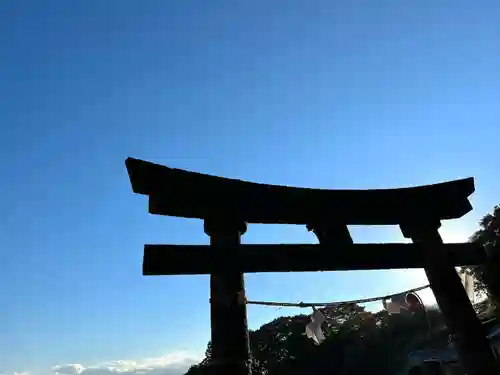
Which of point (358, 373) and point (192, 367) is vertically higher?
point (192, 367)

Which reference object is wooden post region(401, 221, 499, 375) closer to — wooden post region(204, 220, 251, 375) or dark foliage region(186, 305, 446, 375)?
wooden post region(204, 220, 251, 375)

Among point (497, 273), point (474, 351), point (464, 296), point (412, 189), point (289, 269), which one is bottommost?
point (474, 351)

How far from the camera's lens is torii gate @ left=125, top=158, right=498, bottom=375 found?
420 centimetres

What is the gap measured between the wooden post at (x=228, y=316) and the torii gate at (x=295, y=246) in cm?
1

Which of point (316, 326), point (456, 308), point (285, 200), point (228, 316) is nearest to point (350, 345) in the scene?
point (316, 326)

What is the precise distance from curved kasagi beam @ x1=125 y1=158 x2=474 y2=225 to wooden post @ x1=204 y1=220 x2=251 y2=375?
475 mm

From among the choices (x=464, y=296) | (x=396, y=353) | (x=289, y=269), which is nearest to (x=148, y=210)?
(x=289, y=269)

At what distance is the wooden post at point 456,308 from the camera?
15.5 ft

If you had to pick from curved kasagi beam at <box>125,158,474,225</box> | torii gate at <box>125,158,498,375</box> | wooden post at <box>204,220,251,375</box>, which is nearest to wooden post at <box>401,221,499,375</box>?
torii gate at <box>125,158,498,375</box>

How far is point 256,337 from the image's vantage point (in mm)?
43312

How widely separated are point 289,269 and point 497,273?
66.9ft

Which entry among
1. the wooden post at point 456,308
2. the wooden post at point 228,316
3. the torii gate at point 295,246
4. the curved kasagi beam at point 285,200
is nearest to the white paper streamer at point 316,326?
the torii gate at point 295,246

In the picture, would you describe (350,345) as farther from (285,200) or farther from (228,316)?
(228,316)

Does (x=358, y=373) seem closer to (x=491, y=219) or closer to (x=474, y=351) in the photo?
(x=491, y=219)
